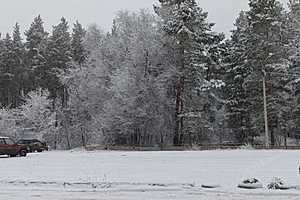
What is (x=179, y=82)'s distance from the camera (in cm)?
5456

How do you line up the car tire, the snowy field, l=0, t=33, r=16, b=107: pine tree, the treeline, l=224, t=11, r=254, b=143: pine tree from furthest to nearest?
l=0, t=33, r=16, b=107: pine tree → l=224, t=11, r=254, b=143: pine tree → the treeline → the car tire → the snowy field

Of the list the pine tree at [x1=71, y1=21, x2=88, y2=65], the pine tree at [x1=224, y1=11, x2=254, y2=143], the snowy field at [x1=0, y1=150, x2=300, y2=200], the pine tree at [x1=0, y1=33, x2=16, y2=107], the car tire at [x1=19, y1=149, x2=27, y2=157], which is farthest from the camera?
the pine tree at [x1=0, y1=33, x2=16, y2=107]

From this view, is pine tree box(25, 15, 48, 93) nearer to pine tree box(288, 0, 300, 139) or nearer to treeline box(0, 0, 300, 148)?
treeline box(0, 0, 300, 148)

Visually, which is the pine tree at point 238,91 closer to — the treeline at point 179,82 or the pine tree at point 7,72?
the treeline at point 179,82

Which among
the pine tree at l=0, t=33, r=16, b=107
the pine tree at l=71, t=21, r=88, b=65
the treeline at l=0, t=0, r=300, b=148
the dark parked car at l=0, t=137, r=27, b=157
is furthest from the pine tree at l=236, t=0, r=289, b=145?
the pine tree at l=0, t=33, r=16, b=107

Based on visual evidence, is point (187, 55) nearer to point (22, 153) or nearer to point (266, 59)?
point (266, 59)

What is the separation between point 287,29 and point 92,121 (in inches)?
1084

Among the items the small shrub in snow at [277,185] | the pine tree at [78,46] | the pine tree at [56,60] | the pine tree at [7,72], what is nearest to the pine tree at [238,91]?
the pine tree at [78,46]

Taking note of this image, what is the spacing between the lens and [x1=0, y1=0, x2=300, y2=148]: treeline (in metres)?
54.0

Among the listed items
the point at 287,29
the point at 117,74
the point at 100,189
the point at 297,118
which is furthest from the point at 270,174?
the point at 287,29

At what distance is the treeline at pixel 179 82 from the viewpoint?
177 ft

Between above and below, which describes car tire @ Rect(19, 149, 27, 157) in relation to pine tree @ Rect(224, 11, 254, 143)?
below

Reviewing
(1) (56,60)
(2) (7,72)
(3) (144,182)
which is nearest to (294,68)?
(1) (56,60)

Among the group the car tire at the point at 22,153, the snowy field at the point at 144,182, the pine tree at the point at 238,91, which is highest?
the pine tree at the point at 238,91
